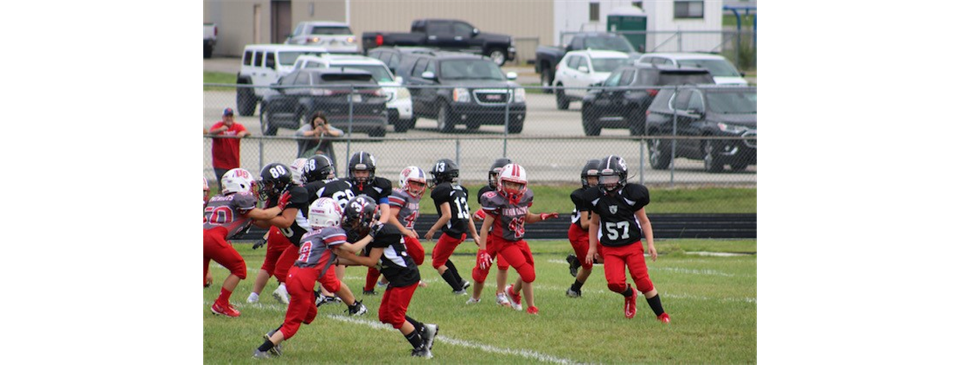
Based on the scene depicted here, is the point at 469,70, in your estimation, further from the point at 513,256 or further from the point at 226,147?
the point at 513,256

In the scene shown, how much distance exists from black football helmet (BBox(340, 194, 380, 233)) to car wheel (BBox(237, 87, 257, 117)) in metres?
18.0

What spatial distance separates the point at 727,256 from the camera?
1412 cm

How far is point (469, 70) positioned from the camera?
86.8 feet

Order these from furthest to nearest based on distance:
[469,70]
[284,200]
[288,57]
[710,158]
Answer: [288,57]
[469,70]
[710,158]
[284,200]

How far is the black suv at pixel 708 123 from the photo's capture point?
18547mm

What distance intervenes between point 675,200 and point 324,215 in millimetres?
10935

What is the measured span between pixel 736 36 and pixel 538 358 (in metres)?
34.1

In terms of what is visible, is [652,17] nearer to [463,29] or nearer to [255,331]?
[463,29]

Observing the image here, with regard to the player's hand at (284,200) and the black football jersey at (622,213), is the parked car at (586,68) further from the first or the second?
the player's hand at (284,200)

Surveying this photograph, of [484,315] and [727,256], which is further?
[727,256]

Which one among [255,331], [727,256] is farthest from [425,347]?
[727,256]

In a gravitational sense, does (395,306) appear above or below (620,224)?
below

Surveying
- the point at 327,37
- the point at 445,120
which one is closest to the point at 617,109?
the point at 445,120

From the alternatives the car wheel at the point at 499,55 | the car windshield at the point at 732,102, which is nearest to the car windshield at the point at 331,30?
the car wheel at the point at 499,55
